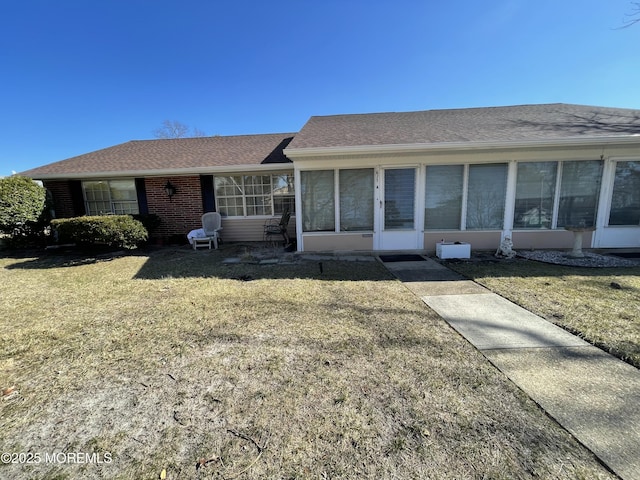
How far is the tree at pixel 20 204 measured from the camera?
7.30m

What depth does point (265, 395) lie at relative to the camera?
2.09 meters

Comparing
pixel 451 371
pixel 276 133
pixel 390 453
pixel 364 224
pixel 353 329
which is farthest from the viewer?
pixel 276 133

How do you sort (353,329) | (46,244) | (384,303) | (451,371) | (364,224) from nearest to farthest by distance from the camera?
(451,371)
(353,329)
(384,303)
(364,224)
(46,244)

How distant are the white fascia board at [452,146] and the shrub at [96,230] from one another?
500 cm

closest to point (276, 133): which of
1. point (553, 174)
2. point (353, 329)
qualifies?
point (553, 174)

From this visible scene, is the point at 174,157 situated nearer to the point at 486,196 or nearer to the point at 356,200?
the point at 356,200

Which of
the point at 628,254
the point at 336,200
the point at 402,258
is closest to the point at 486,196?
the point at 402,258

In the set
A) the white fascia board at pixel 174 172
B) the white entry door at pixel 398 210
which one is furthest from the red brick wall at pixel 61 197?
the white entry door at pixel 398 210

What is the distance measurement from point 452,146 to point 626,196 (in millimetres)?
4633

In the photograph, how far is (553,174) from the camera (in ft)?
21.4

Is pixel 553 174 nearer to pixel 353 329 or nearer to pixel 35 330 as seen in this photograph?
pixel 353 329

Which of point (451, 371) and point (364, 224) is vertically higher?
point (364, 224)

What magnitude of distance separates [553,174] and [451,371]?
6.75 meters

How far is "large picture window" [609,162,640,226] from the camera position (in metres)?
6.42
